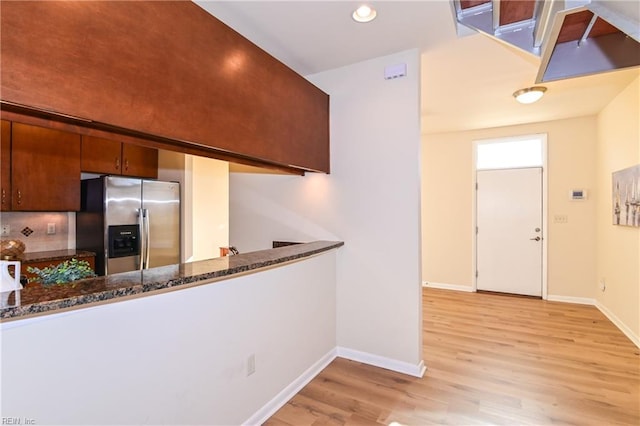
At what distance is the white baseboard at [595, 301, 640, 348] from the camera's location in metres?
3.15

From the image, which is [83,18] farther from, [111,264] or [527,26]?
[111,264]

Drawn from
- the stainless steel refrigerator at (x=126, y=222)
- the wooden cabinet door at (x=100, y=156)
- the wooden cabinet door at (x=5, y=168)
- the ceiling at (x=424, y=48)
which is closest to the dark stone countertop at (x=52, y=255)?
the stainless steel refrigerator at (x=126, y=222)

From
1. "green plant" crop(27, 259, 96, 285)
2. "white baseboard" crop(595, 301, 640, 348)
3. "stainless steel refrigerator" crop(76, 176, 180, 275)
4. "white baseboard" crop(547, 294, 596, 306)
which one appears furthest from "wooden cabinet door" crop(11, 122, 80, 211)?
"white baseboard" crop(547, 294, 596, 306)

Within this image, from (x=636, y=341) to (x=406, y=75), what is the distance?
3485mm

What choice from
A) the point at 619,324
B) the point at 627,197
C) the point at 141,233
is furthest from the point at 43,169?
the point at 619,324

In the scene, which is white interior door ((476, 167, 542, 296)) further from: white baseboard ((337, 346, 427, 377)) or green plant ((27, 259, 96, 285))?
green plant ((27, 259, 96, 285))

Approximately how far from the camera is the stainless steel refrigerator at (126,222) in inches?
128

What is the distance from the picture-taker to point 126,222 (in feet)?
11.1

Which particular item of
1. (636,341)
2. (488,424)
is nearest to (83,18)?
(488,424)

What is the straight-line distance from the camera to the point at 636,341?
10.3 ft

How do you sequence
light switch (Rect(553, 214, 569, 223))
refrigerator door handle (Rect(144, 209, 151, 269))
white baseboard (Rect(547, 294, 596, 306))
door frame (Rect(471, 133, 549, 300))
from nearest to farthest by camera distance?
refrigerator door handle (Rect(144, 209, 151, 269)) → white baseboard (Rect(547, 294, 596, 306)) → light switch (Rect(553, 214, 569, 223)) → door frame (Rect(471, 133, 549, 300))

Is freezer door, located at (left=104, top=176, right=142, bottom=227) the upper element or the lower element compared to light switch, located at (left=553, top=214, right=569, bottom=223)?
upper

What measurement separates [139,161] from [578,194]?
6.04 metres

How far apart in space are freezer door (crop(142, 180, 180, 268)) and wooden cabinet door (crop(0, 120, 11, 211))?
110 centimetres
